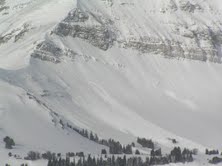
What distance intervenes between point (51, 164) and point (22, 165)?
789cm

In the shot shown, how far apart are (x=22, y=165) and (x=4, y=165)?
4.89 meters

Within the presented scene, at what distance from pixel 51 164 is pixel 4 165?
12702 mm

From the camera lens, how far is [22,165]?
199 meters

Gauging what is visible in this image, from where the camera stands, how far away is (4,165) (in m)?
197

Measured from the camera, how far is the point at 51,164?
199000mm
